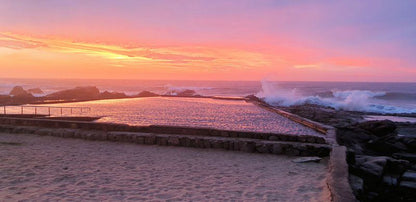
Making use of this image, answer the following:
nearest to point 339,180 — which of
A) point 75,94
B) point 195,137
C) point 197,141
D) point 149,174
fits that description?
point 149,174

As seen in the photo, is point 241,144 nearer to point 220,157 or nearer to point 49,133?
point 220,157

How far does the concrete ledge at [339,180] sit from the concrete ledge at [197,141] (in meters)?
0.83

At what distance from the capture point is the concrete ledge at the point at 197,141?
7.56m

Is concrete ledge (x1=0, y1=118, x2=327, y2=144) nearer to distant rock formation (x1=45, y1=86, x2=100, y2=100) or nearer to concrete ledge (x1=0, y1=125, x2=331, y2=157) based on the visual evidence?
concrete ledge (x1=0, y1=125, x2=331, y2=157)

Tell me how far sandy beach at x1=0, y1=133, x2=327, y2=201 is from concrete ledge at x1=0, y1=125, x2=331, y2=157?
34 centimetres

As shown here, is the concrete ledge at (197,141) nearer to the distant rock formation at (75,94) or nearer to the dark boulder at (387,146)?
the dark boulder at (387,146)

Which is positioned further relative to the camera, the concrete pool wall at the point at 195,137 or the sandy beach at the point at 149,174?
the concrete pool wall at the point at 195,137

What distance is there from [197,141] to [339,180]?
14.0 ft

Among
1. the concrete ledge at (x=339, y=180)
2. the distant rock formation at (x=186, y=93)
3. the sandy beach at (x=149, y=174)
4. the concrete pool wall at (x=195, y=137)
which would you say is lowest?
the sandy beach at (x=149, y=174)

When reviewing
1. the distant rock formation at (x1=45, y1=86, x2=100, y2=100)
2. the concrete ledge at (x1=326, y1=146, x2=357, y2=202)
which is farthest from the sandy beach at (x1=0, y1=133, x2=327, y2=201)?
the distant rock formation at (x1=45, y1=86, x2=100, y2=100)

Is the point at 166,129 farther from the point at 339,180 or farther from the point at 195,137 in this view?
the point at 339,180

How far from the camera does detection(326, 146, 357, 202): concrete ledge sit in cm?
423

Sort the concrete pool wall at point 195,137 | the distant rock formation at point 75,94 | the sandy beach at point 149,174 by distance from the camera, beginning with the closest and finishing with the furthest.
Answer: the sandy beach at point 149,174
the concrete pool wall at point 195,137
the distant rock formation at point 75,94

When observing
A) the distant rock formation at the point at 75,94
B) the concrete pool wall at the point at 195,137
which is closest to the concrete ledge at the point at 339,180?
the concrete pool wall at the point at 195,137
